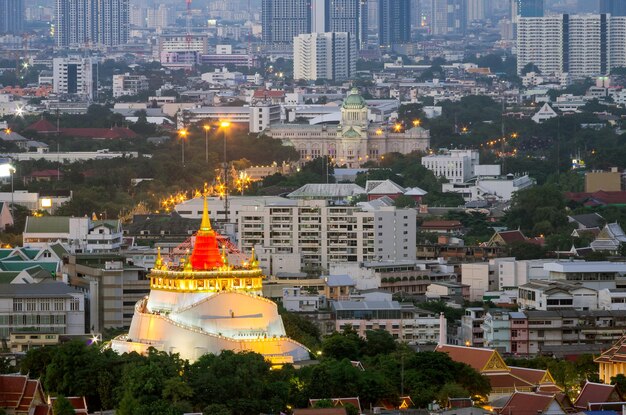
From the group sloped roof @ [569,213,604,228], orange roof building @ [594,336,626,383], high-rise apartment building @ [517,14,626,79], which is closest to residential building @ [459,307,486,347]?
orange roof building @ [594,336,626,383]

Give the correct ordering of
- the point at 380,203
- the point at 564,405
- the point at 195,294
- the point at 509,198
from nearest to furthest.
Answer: the point at 564,405 < the point at 195,294 < the point at 380,203 < the point at 509,198

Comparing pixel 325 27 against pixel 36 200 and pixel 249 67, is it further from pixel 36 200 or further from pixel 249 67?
pixel 36 200

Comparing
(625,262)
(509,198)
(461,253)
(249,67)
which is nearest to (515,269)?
(625,262)

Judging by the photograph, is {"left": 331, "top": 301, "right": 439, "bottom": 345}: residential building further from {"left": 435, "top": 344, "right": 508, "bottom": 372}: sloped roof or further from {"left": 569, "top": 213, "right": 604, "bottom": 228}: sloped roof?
{"left": 569, "top": 213, "right": 604, "bottom": 228}: sloped roof

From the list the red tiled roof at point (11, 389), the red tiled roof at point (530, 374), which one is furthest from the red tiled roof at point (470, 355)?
the red tiled roof at point (11, 389)

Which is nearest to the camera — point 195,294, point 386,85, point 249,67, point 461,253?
point 195,294

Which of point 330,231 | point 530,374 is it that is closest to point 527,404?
point 530,374
